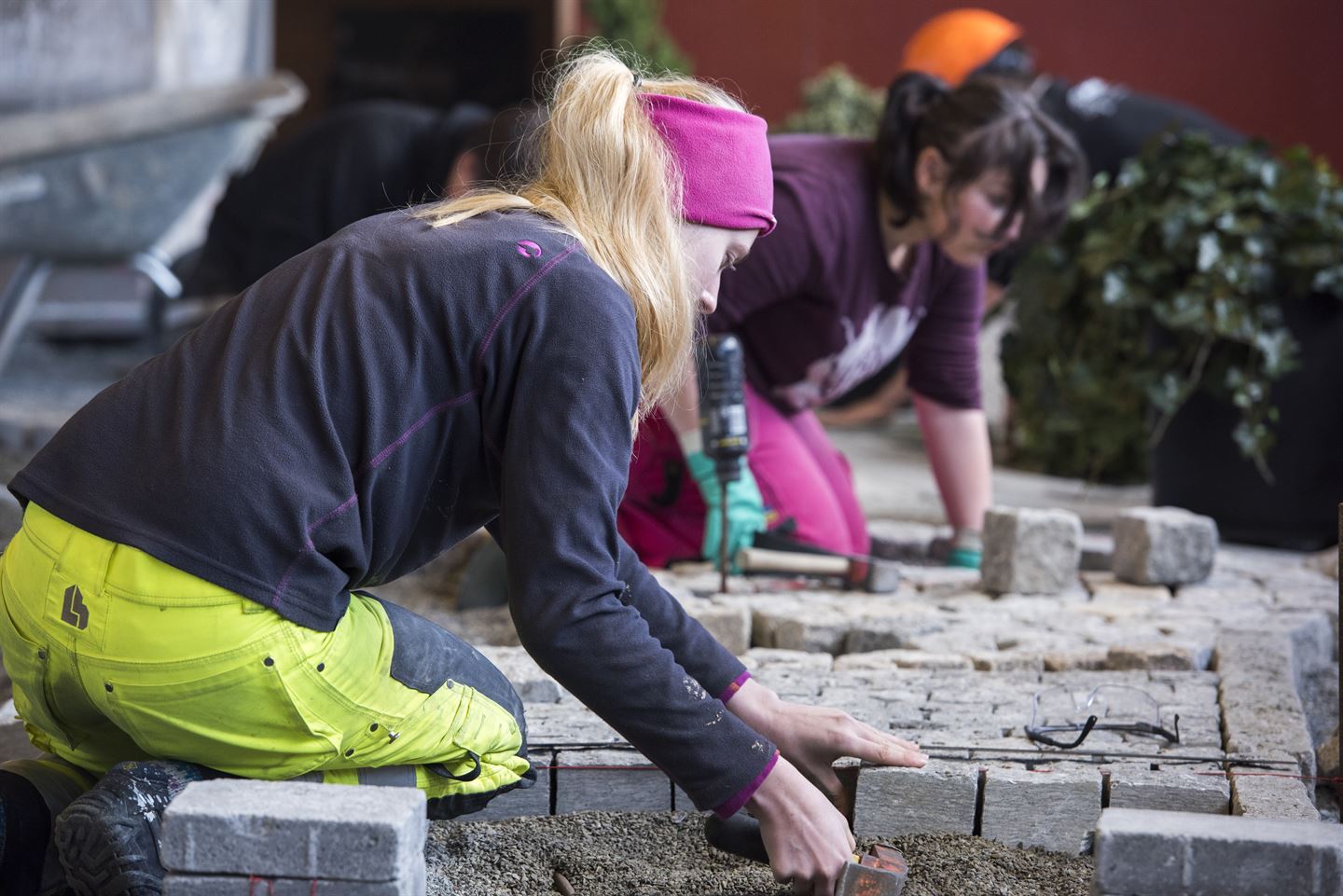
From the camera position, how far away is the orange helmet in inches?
223

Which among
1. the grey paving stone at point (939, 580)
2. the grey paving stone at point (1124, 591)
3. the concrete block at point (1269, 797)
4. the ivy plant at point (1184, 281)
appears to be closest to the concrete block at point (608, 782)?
the concrete block at point (1269, 797)

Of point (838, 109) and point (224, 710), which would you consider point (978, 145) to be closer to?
point (224, 710)

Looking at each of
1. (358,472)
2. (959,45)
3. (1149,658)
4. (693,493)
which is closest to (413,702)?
(358,472)

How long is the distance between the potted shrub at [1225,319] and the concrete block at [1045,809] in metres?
2.35

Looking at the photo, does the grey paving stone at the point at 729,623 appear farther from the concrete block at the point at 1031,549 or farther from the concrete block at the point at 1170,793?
the concrete block at the point at 1170,793

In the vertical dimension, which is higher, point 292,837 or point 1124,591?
point 292,837

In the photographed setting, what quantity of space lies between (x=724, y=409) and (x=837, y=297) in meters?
0.50

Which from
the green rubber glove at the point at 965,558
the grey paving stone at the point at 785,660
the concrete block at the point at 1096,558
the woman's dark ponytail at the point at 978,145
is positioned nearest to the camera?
the grey paving stone at the point at 785,660

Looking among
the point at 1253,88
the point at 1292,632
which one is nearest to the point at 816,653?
the point at 1292,632

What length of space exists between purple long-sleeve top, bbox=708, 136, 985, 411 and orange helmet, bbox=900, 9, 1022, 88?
6.83 feet

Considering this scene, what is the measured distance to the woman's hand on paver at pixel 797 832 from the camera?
1750 millimetres

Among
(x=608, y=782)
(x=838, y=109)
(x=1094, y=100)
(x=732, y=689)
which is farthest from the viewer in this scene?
(x=838, y=109)

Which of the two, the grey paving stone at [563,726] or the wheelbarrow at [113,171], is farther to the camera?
the wheelbarrow at [113,171]

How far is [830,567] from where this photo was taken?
3.45 metres
